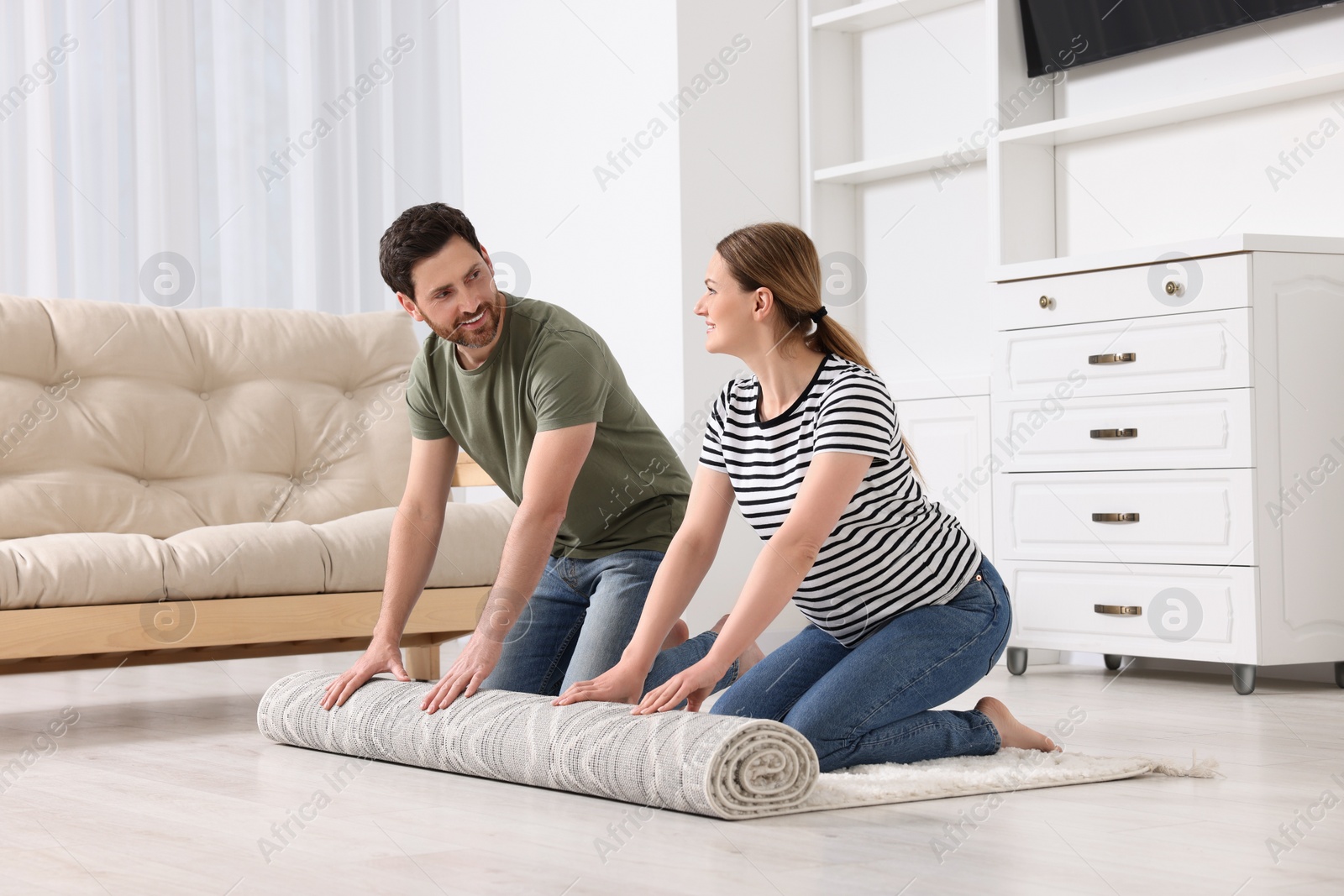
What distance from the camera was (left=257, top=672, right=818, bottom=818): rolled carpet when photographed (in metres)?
1.74

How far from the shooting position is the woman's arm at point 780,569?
1.82 meters

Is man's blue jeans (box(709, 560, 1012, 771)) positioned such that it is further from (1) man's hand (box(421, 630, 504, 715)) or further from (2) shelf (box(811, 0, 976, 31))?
(2) shelf (box(811, 0, 976, 31))

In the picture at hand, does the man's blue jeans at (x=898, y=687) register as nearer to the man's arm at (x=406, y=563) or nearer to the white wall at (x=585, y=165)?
the man's arm at (x=406, y=563)

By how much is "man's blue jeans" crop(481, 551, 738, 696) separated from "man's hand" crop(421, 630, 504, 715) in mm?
141

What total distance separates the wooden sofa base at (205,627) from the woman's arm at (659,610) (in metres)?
0.88

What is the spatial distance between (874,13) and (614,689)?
2.91 m

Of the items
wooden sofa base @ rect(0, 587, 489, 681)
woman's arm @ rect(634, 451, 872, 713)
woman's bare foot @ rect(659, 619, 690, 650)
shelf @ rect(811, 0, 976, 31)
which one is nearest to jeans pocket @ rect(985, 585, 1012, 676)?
woman's arm @ rect(634, 451, 872, 713)

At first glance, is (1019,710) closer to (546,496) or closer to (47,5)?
(546,496)

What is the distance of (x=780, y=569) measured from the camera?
1816mm

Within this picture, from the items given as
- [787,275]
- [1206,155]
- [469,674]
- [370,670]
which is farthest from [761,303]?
[1206,155]

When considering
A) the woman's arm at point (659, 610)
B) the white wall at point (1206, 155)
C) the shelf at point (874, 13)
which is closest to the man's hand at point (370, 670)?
the woman's arm at point (659, 610)

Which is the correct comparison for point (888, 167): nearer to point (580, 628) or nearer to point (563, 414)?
point (580, 628)

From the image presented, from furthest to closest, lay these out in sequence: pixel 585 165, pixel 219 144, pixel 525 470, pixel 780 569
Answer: pixel 219 144, pixel 585 165, pixel 525 470, pixel 780 569

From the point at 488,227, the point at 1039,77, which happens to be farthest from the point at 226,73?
the point at 1039,77
